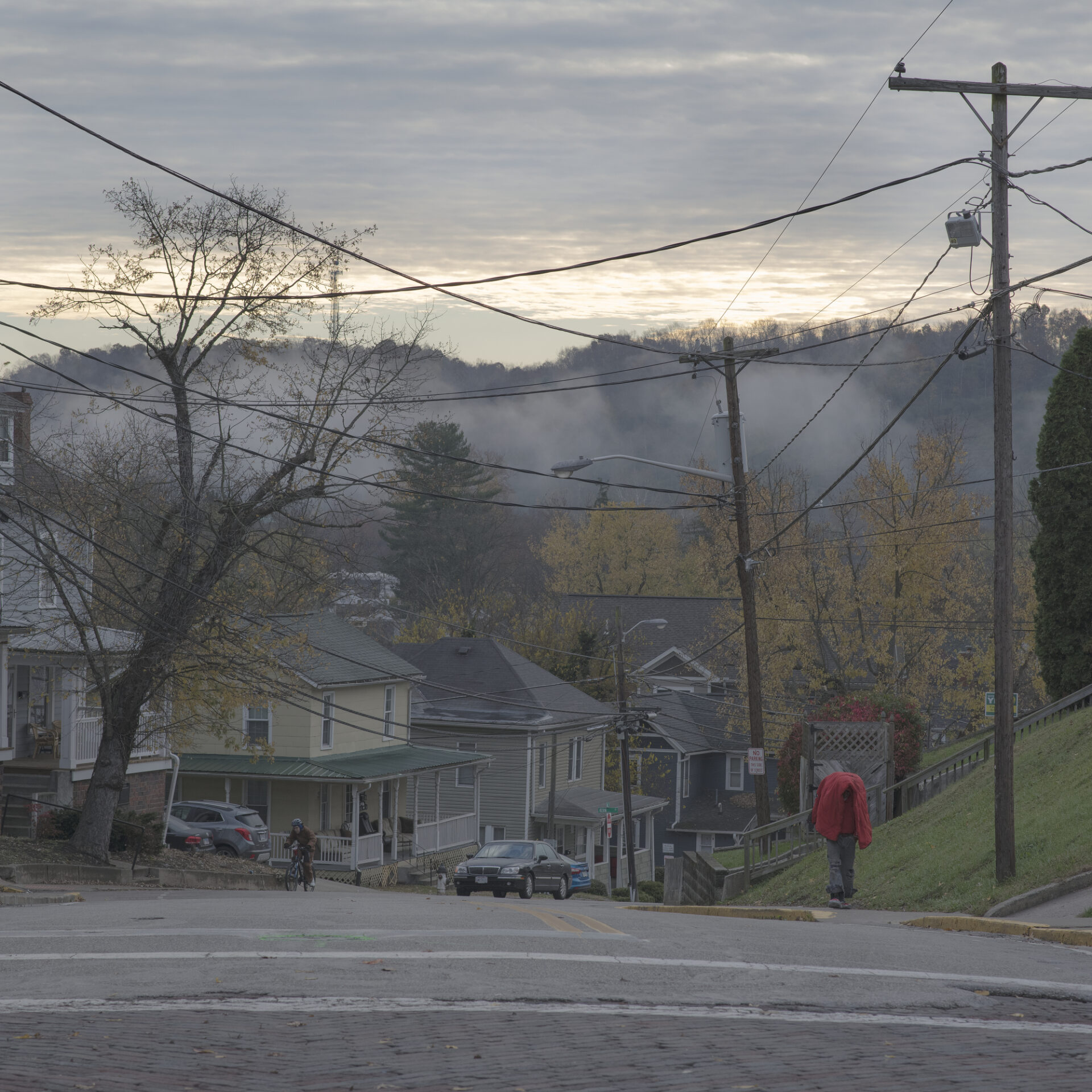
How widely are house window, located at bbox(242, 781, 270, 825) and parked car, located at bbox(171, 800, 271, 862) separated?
15.2 ft

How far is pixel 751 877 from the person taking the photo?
23.5 m

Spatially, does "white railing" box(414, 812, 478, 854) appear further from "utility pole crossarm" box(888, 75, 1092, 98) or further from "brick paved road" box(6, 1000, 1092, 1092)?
"brick paved road" box(6, 1000, 1092, 1092)

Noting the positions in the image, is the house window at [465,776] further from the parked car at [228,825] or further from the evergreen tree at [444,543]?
the evergreen tree at [444,543]

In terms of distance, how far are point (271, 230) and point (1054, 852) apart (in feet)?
60.0

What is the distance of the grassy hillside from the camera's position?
595 inches

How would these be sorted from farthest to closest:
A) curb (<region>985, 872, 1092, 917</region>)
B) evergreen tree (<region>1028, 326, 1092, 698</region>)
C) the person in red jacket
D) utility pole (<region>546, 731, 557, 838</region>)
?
utility pole (<region>546, 731, 557, 838</region>), evergreen tree (<region>1028, 326, 1092, 698</region>), the person in red jacket, curb (<region>985, 872, 1092, 917</region>)

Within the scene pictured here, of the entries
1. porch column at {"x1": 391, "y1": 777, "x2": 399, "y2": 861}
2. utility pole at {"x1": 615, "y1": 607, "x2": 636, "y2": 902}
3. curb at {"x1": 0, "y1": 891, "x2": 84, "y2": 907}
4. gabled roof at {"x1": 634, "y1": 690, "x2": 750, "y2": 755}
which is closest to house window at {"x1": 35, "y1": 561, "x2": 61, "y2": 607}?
curb at {"x1": 0, "y1": 891, "x2": 84, "y2": 907}

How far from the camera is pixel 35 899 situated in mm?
18609

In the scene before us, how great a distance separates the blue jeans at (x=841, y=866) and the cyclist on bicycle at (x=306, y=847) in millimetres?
12735

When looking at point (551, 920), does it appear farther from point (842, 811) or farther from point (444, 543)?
point (444, 543)

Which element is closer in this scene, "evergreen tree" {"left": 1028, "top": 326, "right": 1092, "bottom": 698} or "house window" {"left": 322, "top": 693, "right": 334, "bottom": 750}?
"evergreen tree" {"left": 1028, "top": 326, "right": 1092, "bottom": 698}

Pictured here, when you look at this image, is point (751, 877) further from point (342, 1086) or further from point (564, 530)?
point (564, 530)

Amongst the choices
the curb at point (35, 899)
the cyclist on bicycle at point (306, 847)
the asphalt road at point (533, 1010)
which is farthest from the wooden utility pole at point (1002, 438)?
the cyclist on bicycle at point (306, 847)

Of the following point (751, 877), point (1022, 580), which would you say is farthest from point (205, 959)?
point (1022, 580)
